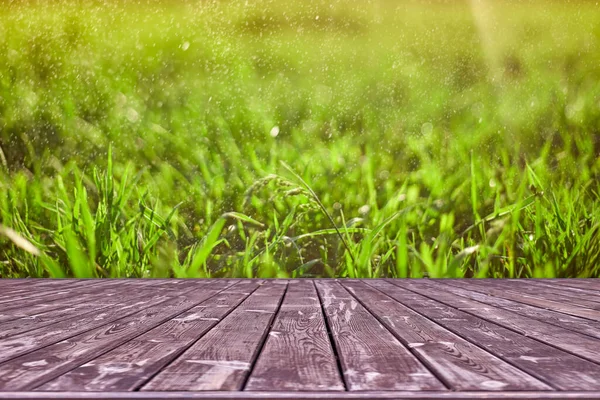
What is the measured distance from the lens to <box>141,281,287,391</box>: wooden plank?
2.56ft

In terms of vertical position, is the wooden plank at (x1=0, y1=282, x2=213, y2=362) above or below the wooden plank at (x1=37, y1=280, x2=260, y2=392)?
above

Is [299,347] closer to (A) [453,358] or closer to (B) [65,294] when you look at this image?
(A) [453,358]

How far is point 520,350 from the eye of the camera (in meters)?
1.01

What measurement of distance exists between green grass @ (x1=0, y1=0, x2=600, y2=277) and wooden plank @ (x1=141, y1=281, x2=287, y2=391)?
1765 mm

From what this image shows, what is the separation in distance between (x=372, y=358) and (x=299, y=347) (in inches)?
5.6

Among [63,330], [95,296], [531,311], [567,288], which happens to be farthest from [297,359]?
[567,288]

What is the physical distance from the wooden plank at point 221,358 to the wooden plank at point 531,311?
64 centimetres

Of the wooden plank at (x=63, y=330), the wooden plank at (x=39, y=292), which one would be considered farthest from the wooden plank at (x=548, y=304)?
the wooden plank at (x=39, y=292)

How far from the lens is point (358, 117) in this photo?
11.3 feet

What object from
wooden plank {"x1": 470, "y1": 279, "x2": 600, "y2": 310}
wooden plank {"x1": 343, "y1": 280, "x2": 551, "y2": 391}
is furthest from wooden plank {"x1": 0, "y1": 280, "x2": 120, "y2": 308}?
wooden plank {"x1": 470, "y1": 279, "x2": 600, "y2": 310}

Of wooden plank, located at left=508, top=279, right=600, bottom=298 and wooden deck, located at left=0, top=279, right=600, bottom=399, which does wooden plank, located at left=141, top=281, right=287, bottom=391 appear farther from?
wooden plank, located at left=508, top=279, right=600, bottom=298

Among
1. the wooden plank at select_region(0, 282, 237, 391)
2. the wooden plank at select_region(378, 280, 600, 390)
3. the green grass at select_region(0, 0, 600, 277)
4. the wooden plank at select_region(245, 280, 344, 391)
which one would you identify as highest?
the green grass at select_region(0, 0, 600, 277)

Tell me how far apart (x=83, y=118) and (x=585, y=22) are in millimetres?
2999

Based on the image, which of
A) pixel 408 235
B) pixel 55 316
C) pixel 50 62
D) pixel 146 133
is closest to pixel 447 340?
pixel 55 316
